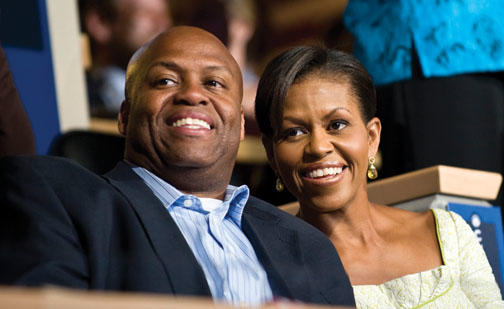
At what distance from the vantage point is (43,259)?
3.18ft

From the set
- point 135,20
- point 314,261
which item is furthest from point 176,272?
point 135,20

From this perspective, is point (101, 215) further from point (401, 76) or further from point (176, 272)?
point (401, 76)

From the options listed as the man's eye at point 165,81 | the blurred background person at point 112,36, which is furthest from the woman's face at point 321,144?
the blurred background person at point 112,36

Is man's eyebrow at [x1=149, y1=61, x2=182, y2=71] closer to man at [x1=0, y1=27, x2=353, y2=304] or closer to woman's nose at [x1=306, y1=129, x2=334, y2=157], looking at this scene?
man at [x1=0, y1=27, x2=353, y2=304]

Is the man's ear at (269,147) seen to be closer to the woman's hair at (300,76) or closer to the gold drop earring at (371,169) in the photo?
the woman's hair at (300,76)

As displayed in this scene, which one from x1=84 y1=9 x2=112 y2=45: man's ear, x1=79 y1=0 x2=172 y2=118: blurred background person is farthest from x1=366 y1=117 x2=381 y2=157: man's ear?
x1=84 y1=9 x2=112 y2=45: man's ear

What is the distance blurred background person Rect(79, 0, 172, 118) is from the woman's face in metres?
1.75

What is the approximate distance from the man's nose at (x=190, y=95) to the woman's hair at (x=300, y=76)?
1.10ft

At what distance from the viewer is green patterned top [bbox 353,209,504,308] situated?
1.63m

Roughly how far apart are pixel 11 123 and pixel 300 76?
63 centimetres

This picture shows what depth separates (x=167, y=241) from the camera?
1139 mm

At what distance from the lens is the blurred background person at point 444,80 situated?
78.0 inches

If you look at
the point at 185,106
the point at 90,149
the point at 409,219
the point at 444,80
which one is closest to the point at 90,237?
the point at 185,106

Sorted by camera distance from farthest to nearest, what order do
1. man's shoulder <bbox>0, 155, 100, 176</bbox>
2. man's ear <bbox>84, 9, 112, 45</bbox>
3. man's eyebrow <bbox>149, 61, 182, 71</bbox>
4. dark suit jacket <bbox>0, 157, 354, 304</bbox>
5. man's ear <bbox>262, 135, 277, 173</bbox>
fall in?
man's ear <bbox>84, 9, 112, 45</bbox>
man's ear <bbox>262, 135, 277, 173</bbox>
man's eyebrow <bbox>149, 61, 182, 71</bbox>
man's shoulder <bbox>0, 155, 100, 176</bbox>
dark suit jacket <bbox>0, 157, 354, 304</bbox>
